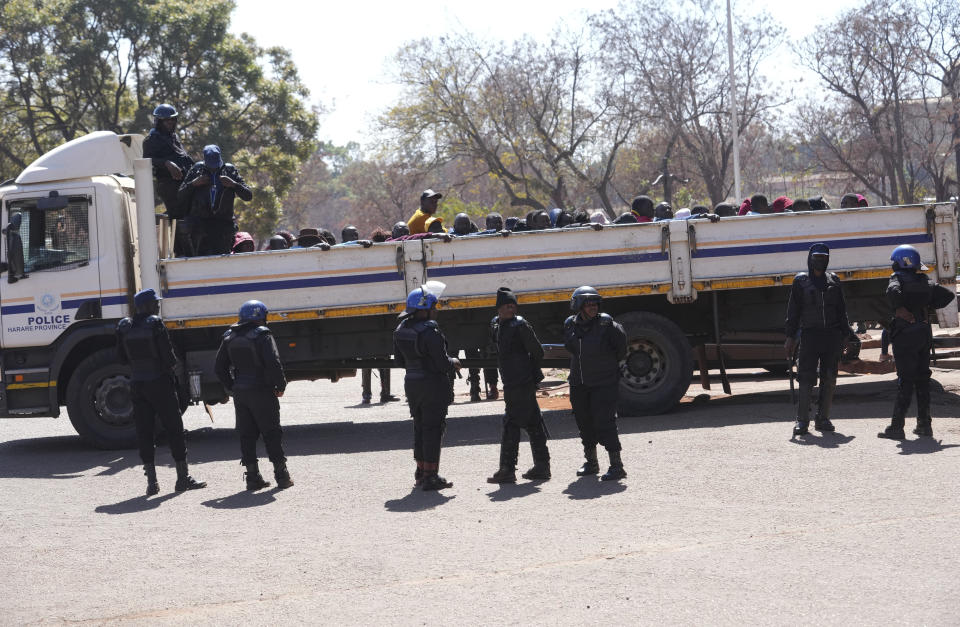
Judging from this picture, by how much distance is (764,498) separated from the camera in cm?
768

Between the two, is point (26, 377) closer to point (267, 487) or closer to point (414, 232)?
point (267, 487)

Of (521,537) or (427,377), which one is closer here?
(521,537)

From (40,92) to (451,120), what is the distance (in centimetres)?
1259


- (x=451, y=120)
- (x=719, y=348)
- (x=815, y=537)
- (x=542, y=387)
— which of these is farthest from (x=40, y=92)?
(x=815, y=537)

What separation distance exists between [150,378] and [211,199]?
3014 mm

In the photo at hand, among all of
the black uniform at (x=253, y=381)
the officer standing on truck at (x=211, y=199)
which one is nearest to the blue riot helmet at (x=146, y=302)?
the black uniform at (x=253, y=381)

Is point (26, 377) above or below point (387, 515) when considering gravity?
above

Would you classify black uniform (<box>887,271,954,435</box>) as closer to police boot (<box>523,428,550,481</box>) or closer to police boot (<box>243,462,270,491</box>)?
police boot (<box>523,428,550,481</box>)

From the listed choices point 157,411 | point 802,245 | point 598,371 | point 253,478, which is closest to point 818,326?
point 802,245

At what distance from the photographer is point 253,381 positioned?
9305 mm

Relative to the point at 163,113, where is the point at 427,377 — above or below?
below

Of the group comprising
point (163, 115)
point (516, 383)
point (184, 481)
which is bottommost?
point (184, 481)

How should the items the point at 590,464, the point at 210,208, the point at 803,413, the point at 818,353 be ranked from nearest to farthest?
the point at 590,464 → the point at 803,413 → the point at 818,353 → the point at 210,208

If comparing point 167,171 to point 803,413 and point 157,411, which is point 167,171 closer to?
point 157,411
